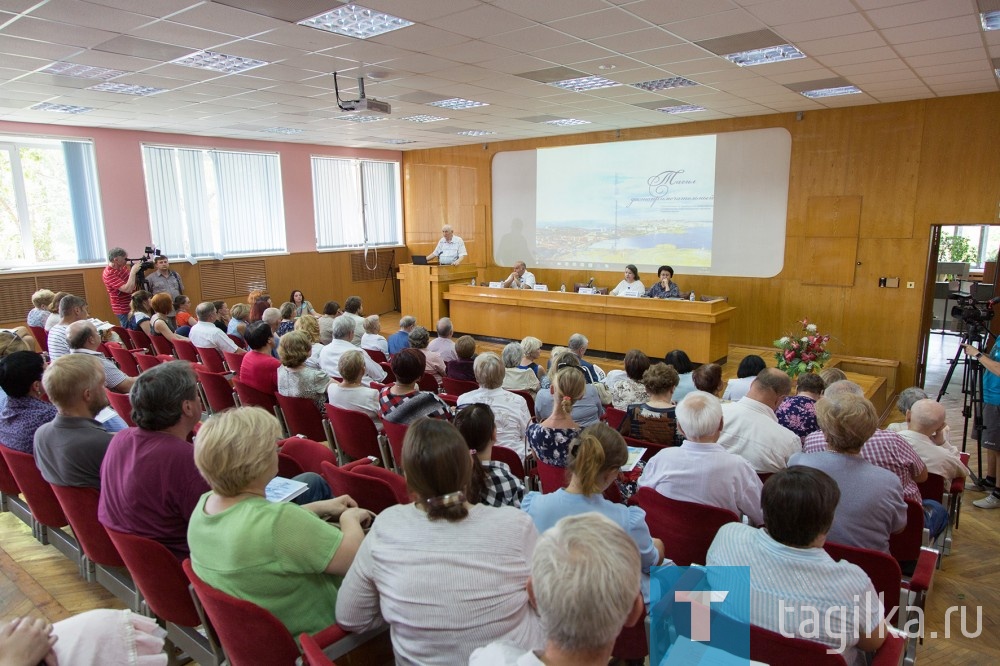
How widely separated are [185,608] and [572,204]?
9.59 metres

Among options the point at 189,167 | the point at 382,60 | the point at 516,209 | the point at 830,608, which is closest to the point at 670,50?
the point at 382,60

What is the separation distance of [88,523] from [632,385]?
3211mm

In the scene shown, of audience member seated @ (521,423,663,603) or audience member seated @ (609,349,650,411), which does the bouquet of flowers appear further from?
audience member seated @ (521,423,663,603)

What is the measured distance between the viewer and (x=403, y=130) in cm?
985

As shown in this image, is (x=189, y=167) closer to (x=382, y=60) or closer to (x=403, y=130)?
(x=403, y=130)

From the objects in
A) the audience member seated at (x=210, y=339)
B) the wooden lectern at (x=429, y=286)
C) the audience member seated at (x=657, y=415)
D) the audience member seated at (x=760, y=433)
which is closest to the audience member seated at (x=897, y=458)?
the audience member seated at (x=760, y=433)

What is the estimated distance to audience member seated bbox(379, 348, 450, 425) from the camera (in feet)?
11.1

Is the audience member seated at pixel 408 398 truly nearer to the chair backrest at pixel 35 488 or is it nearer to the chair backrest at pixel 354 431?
the chair backrest at pixel 354 431

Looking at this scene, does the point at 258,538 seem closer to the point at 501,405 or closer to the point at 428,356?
the point at 501,405

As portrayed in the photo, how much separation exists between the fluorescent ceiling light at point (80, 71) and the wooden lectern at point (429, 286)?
5218mm

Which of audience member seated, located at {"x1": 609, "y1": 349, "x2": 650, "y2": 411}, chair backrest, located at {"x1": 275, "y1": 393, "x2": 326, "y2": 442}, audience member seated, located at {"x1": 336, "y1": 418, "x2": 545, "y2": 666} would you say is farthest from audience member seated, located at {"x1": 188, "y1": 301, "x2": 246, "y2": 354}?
audience member seated, located at {"x1": 336, "y1": 418, "x2": 545, "y2": 666}

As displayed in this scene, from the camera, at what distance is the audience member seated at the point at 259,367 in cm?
448

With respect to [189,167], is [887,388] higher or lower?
lower

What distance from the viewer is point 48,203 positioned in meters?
8.73
